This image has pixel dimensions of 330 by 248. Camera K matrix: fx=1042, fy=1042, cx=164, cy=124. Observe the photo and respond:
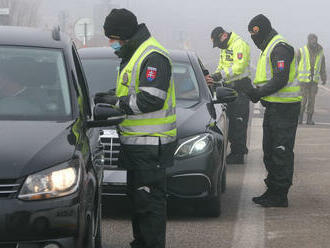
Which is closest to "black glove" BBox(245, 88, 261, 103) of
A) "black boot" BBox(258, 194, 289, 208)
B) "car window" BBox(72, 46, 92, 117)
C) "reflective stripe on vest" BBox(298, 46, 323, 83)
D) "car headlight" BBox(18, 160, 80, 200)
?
"black boot" BBox(258, 194, 289, 208)

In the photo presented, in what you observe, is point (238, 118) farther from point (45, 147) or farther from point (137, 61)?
point (45, 147)

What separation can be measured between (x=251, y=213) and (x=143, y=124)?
2.78m

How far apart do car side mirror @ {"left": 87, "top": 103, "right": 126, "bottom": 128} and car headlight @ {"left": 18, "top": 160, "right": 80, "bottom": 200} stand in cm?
85

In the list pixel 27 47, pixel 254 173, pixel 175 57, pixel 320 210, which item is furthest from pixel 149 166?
pixel 254 173

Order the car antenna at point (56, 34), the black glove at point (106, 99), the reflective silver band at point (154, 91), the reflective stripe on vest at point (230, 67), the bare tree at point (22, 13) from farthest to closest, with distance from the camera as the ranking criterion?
1. the bare tree at point (22, 13)
2. the reflective stripe on vest at point (230, 67)
3. the car antenna at point (56, 34)
4. the black glove at point (106, 99)
5. the reflective silver band at point (154, 91)

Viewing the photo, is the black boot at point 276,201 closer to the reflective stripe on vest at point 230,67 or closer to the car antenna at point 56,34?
the car antenna at point 56,34

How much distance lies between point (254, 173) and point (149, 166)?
551 cm

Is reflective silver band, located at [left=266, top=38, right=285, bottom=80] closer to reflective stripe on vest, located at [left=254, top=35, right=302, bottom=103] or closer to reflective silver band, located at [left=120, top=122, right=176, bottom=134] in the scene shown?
reflective stripe on vest, located at [left=254, top=35, right=302, bottom=103]

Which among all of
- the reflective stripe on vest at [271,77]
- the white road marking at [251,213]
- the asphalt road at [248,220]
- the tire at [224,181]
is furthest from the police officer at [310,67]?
the reflective stripe on vest at [271,77]

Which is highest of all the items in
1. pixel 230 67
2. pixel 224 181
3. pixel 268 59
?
pixel 268 59

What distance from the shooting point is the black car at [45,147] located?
5.35 meters

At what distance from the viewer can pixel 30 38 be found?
7023mm

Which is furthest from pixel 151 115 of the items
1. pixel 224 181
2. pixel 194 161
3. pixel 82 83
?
pixel 224 181

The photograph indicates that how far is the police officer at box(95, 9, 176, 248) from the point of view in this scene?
6.62 meters
